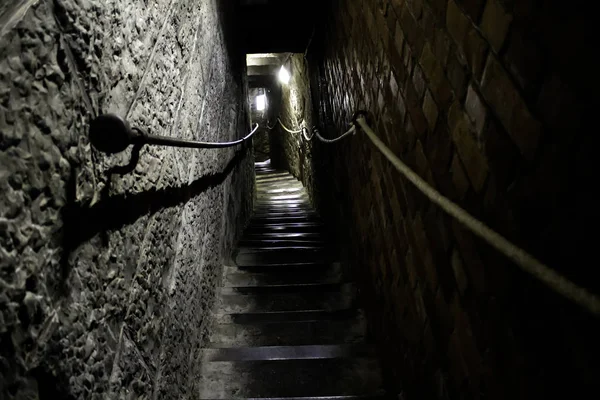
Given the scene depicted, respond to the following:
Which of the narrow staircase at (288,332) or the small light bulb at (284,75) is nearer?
the narrow staircase at (288,332)

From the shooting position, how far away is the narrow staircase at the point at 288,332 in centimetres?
190

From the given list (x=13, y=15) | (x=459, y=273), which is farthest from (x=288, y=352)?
(x=13, y=15)

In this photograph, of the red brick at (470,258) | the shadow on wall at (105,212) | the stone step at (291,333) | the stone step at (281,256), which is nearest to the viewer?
the shadow on wall at (105,212)

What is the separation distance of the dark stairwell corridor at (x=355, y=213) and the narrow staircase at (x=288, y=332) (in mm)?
16

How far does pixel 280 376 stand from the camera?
6.36 ft

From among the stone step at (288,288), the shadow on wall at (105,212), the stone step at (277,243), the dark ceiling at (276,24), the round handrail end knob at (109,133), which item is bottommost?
the stone step at (288,288)

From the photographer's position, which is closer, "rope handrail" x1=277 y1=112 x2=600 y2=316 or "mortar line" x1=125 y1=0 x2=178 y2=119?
"rope handrail" x1=277 y1=112 x2=600 y2=316

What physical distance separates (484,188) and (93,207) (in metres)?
0.97

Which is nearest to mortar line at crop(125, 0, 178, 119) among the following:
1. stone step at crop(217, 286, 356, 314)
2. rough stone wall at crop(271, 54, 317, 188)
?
stone step at crop(217, 286, 356, 314)

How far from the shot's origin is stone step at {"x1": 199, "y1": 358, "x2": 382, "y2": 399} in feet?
6.12

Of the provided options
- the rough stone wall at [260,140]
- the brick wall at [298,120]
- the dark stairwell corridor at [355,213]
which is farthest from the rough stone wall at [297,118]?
the dark stairwell corridor at [355,213]

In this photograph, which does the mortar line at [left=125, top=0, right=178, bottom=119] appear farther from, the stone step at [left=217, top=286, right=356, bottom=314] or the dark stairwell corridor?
the stone step at [left=217, top=286, right=356, bottom=314]

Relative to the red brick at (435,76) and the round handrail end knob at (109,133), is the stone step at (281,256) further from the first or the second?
the round handrail end knob at (109,133)

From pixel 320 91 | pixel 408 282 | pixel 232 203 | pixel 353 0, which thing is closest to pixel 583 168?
pixel 408 282
